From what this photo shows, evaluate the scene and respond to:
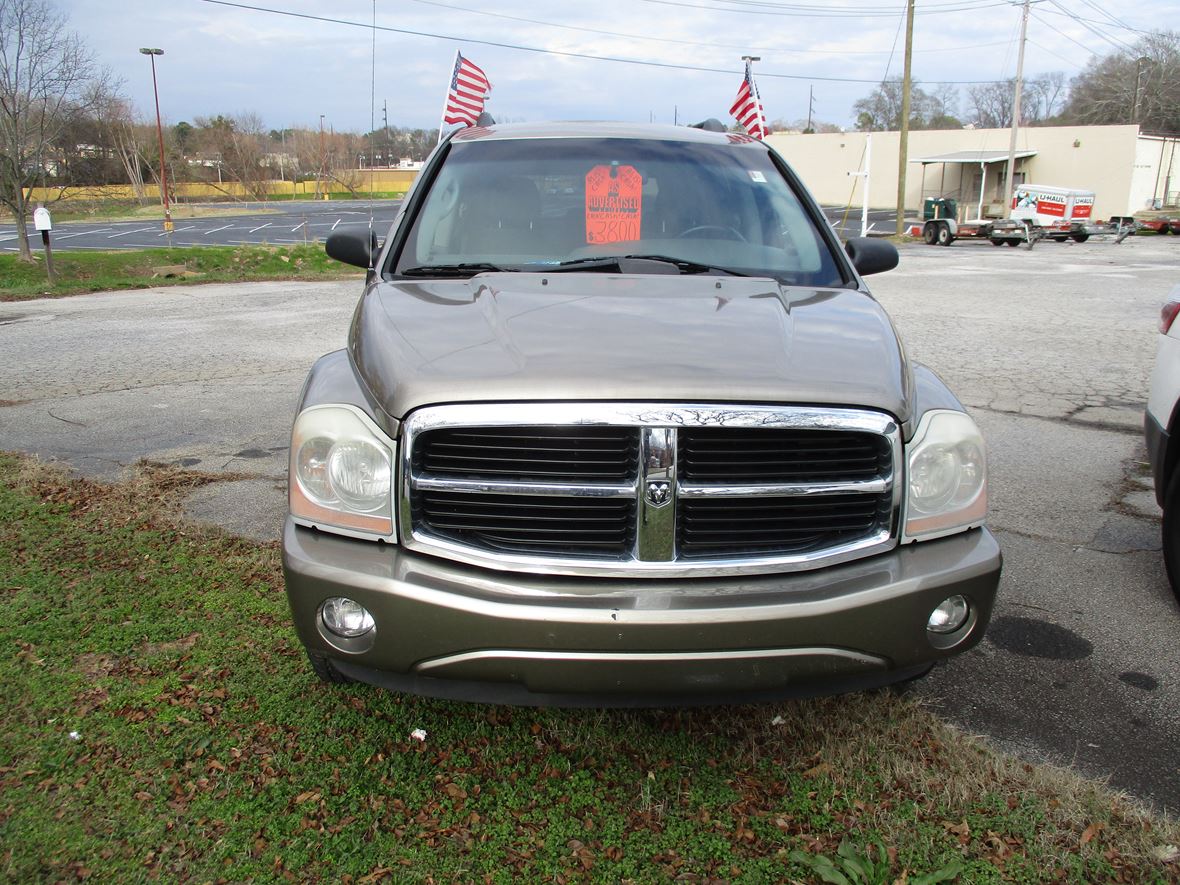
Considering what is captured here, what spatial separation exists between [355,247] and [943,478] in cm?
254

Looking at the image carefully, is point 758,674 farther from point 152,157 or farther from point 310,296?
point 152,157

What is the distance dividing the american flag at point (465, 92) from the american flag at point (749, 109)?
317 cm

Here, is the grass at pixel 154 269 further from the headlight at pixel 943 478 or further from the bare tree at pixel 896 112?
the bare tree at pixel 896 112

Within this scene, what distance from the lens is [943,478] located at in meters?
2.40

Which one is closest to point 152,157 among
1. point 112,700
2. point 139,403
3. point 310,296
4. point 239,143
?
point 239,143

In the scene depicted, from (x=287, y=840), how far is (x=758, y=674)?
1261mm

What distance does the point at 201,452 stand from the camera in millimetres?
5730

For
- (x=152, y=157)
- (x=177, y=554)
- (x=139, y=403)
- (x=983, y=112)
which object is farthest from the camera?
(x=983, y=112)

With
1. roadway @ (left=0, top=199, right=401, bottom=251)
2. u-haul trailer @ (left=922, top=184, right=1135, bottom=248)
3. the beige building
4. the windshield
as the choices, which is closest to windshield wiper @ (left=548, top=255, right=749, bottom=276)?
the windshield

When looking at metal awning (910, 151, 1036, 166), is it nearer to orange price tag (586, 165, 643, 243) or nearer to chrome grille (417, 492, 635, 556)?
orange price tag (586, 165, 643, 243)

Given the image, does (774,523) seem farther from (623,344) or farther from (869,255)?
(869,255)

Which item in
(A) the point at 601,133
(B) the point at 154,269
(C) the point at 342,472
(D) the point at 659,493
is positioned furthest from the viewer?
(B) the point at 154,269

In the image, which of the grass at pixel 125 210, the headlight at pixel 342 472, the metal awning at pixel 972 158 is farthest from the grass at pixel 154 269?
the metal awning at pixel 972 158

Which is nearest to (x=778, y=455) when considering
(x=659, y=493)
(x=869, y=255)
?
(x=659, y=493)
